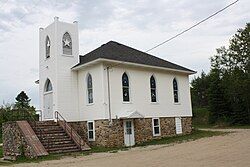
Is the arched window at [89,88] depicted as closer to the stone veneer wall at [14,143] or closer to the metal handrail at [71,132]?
the metal handrail at [71,132]

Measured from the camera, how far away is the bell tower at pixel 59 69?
2575cm

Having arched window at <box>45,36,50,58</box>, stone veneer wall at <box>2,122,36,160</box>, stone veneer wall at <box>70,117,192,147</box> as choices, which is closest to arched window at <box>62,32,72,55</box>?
arched window at <box>45,36,50,58</box>

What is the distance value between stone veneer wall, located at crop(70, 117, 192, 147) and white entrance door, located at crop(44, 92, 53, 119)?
2006 mm

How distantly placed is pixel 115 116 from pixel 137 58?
18.8ft

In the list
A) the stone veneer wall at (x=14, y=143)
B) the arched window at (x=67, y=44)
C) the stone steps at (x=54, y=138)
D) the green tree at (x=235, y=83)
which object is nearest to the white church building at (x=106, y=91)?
the arched window at (x=67, y=44)

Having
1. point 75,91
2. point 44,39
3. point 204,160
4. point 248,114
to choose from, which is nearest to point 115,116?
point 75,91

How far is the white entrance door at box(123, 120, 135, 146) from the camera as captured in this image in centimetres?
2473

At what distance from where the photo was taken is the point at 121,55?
88.2 ft

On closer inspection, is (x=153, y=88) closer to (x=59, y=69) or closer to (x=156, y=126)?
(x=156, y=126)

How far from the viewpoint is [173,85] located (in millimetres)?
29594

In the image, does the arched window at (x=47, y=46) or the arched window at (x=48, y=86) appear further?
the arched window at (x=47, y=46)

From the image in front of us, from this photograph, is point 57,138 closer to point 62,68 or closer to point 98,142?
point 98,142

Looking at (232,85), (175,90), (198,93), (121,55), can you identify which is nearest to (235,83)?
(232,85)

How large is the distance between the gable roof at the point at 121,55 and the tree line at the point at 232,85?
17290 mm
